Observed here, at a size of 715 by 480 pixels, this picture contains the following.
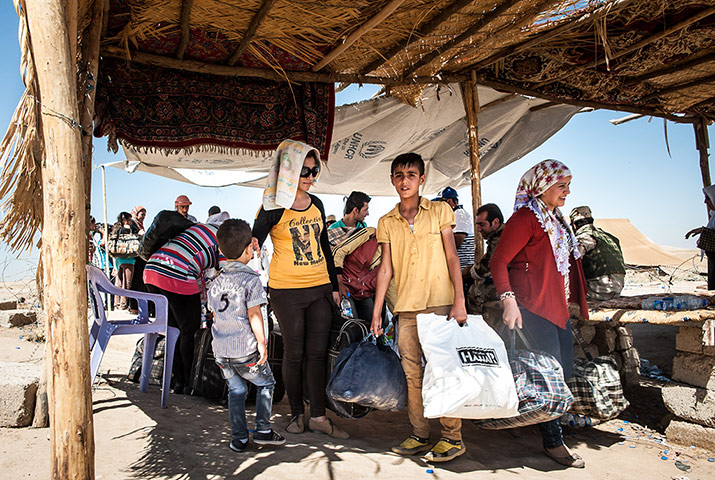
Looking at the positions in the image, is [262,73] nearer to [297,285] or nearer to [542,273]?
[297,285]

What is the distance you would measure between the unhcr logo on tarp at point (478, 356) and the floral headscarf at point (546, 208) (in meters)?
0.78

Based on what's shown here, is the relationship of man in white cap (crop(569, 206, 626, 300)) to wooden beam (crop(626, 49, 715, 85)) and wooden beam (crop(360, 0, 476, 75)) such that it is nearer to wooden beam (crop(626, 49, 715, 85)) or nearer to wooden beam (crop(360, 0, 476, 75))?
wooden beam (crop(626, 49, 715, 85))

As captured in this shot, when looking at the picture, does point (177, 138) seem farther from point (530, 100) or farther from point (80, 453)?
point (530, 100)

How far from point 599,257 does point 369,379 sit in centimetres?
277

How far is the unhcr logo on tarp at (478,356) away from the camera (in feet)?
9.17

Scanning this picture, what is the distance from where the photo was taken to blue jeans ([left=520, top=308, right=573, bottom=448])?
3127 mm

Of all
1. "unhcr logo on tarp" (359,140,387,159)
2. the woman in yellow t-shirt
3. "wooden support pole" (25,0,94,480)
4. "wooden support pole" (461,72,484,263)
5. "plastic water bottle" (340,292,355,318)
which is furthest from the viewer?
"unhcr logo on tarp" (359,140,387,159)

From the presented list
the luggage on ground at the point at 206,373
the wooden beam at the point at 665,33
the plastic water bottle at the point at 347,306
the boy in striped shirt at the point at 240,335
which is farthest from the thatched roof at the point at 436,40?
the luggage on ground at the point at 206,373

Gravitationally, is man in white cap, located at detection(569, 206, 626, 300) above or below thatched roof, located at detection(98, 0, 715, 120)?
below

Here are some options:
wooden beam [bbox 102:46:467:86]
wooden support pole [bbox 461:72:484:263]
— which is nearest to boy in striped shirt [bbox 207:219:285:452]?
wooden beam [bbox 102:46:467:86]

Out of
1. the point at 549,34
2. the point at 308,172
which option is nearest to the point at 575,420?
the point at 308,172

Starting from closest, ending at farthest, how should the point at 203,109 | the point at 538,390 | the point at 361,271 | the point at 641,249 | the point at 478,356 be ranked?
the point at 478,356, the point at 538,390, the point at 361,271, the point at 203,109, the point at 641,249

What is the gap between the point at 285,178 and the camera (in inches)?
129

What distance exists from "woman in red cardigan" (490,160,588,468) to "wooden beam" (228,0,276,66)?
86.6 inches
